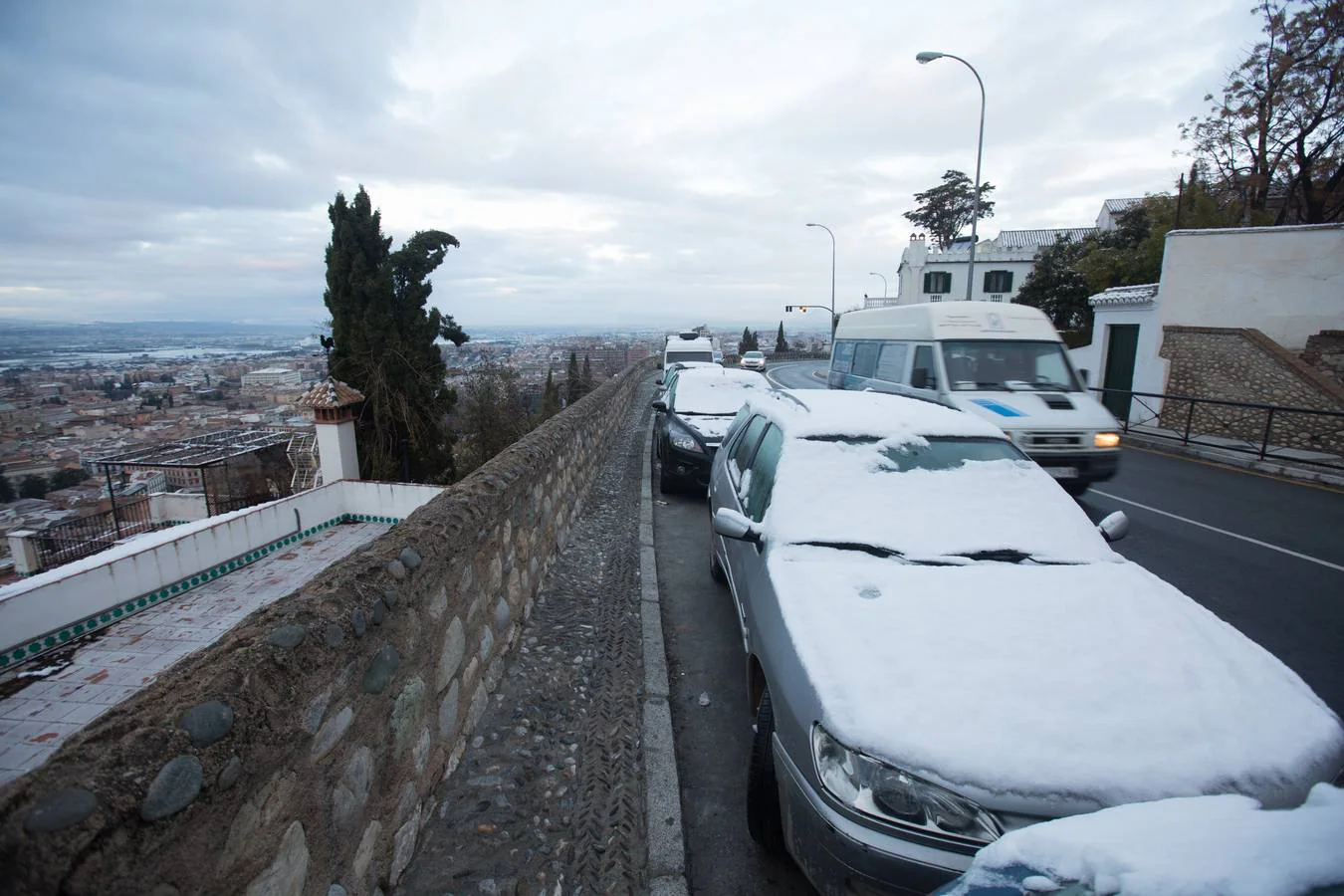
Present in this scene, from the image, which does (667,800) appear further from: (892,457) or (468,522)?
(892,457)

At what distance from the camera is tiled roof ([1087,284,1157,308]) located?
1684cm

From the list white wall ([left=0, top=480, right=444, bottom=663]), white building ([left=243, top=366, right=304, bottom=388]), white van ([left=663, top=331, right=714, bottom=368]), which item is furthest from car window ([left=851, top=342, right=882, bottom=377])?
white building ([left=243, top=366, right=304, bottom=388])

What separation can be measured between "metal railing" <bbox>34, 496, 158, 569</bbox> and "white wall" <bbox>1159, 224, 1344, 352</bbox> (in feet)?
76.9

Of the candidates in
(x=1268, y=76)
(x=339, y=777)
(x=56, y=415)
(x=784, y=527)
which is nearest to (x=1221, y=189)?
(x=1268, y=76)

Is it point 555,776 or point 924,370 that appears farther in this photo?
point 924,370

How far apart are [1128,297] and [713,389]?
13.9 meters

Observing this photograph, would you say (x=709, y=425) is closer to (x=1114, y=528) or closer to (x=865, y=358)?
(x=865, y=358)

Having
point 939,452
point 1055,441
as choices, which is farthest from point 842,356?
point 939,452

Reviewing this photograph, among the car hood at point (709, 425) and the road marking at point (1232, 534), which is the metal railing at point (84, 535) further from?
the road marking at point (1232, 534)

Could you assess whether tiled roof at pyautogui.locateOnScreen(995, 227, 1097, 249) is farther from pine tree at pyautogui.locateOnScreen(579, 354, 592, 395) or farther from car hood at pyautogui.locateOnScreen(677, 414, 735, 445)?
car hood at pyautogui.locateOnScreen(677, 414, 735, 445)

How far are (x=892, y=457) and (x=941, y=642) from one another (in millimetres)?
1635

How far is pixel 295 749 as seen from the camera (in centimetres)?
187

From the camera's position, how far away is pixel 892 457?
13.3 ft

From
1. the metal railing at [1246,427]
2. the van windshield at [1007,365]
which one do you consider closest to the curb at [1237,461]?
the metal railing at [1246,427]
